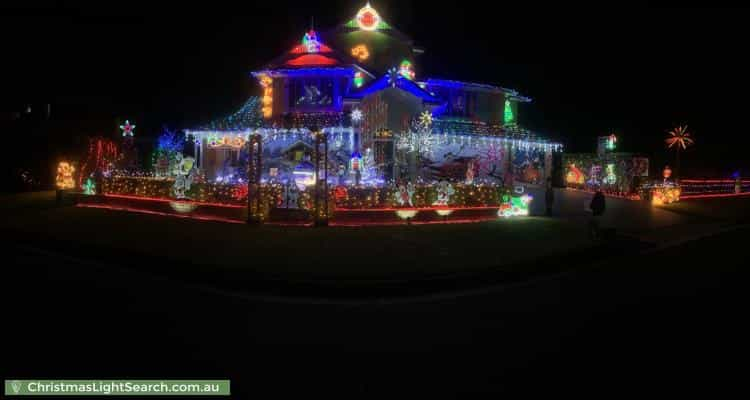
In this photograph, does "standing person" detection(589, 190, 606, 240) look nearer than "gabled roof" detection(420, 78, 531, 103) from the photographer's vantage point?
Yes

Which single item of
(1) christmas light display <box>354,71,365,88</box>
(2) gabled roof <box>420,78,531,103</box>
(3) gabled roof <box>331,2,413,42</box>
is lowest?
(1) christmas light display <box>354,71,365,88</box>

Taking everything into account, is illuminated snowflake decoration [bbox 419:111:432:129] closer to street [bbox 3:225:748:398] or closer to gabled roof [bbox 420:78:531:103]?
gabled roof [bbox 420:78:531:103]

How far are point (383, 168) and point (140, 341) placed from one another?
16998 mm

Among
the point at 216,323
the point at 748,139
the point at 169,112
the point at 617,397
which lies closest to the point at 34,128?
the point at 169,112

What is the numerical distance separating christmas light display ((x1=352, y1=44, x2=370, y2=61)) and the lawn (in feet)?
44.9

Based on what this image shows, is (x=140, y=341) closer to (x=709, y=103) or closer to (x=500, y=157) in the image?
(x=500, y=157)

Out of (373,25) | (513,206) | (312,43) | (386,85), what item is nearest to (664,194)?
(513,206)

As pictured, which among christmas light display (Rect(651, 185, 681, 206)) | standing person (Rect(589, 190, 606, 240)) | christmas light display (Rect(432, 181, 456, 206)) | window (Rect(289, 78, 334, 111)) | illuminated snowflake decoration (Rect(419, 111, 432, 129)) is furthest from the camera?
christmas light display (Rect(651, 185, 681, 206))

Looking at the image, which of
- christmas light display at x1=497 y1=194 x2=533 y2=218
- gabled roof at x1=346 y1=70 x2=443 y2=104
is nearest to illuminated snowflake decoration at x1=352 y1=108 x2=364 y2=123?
gabled roof at x1=346 y1=70 x2=443 y2=104

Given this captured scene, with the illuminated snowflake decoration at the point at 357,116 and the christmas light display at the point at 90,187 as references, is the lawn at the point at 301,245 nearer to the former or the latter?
the christmas light display at the point at 90,187

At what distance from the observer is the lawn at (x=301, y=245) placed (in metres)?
10.8

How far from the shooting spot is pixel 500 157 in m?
30.2

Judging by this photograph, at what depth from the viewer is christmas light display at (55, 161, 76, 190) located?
877 inches

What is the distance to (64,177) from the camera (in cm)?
2250
